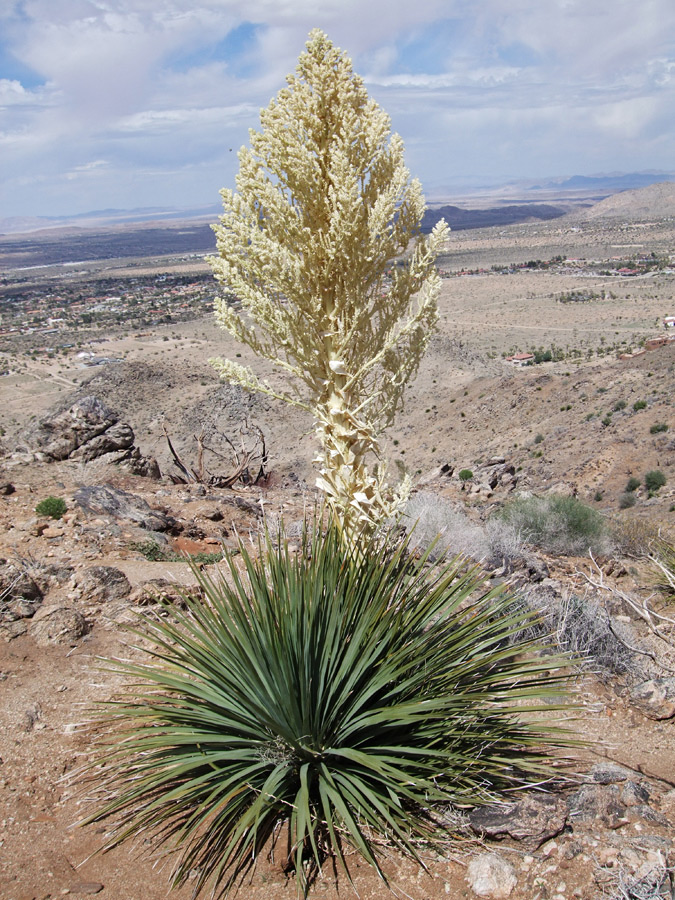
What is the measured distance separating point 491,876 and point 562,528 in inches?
265

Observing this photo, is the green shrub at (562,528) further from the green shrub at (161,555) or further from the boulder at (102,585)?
the boulder at (102,585)

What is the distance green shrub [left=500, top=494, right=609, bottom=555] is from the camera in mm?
8328

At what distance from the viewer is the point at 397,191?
11.9 ft

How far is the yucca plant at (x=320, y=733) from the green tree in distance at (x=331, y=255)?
778mm

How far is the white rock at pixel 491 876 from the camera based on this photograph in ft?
7.54

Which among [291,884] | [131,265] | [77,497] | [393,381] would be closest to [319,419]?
[393,381]

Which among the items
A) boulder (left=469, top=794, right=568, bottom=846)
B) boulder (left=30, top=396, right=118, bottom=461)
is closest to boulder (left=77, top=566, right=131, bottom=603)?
boulder (left=469, top=794, right=568, bottom=846)

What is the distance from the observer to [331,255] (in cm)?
356

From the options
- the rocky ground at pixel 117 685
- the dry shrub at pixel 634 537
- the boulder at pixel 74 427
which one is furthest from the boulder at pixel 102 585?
the boulder at pixel 74 427

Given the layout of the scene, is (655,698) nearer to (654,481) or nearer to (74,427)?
(74,427)

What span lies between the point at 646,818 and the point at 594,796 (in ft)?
0.65

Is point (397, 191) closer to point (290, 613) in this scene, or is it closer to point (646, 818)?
point (290, 613)

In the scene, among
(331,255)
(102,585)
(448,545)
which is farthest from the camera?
(102,585)

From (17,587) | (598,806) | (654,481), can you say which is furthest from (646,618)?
(654,481)
